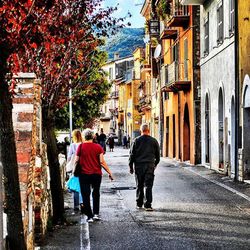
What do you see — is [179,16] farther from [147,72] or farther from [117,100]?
[117,100]

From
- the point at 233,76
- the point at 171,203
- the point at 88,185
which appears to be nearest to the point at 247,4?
the point at 233,76

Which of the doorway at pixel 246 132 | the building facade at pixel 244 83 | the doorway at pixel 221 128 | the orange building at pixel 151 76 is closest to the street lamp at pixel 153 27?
the orange building at pixel 151 76

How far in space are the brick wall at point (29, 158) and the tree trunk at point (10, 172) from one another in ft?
2.96

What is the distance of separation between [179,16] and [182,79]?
3.07m

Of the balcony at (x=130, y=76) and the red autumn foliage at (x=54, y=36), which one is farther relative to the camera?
the balcony at (x=130, y=76)

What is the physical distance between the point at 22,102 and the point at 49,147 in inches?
116

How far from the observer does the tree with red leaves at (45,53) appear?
25.5 feet

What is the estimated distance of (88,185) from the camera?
14148 millimetres

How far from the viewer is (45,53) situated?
14.7 metres

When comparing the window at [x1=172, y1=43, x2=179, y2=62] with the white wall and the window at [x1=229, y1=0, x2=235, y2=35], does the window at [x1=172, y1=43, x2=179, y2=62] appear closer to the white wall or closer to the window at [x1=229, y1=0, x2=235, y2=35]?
the white wall

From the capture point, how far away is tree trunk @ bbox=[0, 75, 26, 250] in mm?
7863

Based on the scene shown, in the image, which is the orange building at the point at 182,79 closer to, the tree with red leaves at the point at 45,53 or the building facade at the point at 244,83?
the building facade at the point at 244,83

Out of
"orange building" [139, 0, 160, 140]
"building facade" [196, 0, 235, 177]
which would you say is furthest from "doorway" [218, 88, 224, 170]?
"orange building" [139, 0, 160, 140]

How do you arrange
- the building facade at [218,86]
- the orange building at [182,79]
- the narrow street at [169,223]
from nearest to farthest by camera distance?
the narrow street at [169,223], the building facade at [218,86], the orange building at [182,79]
